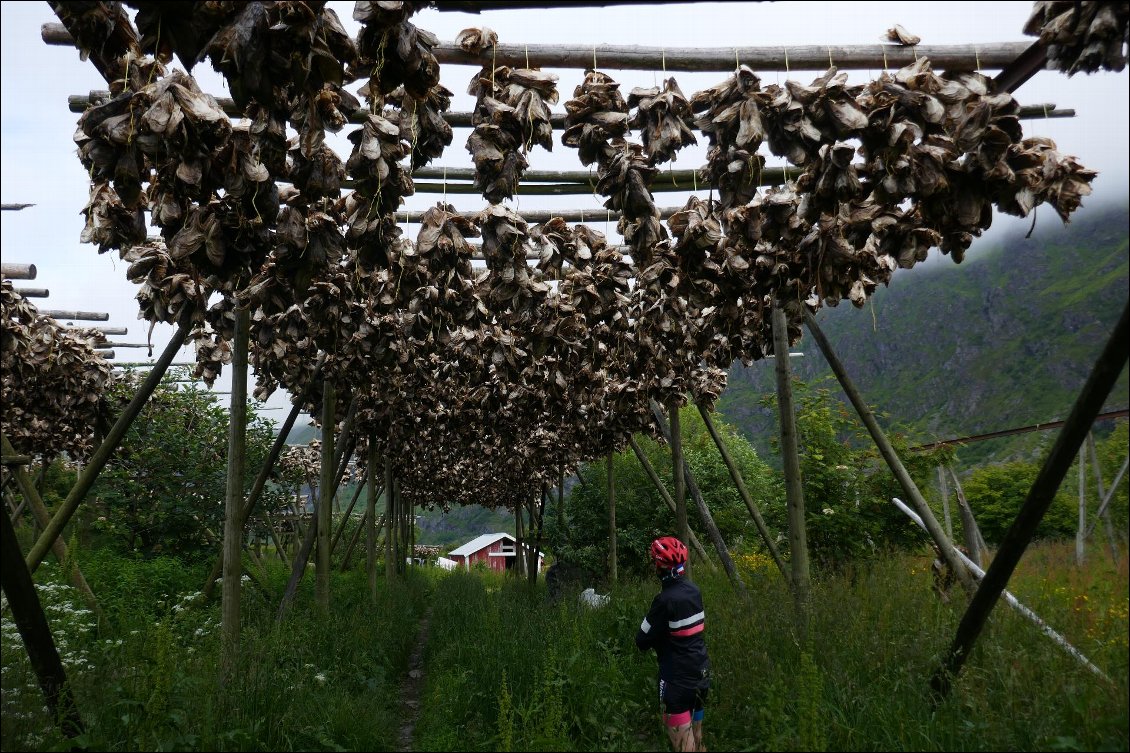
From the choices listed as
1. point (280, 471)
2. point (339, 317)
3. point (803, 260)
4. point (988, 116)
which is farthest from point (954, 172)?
point (280, 471)

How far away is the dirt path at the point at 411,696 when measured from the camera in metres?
7.03

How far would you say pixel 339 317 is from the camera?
732cm

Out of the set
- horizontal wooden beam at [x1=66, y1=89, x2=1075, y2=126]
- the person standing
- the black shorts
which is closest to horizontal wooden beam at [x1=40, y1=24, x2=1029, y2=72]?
horizontal wooden beam at [x1=66, y1=89, x2=1075, y2=126]

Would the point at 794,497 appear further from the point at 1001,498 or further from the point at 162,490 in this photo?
the point at 162,490

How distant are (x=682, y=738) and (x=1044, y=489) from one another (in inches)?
122

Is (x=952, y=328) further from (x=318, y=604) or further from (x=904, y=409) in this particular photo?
(x=318, y=604)

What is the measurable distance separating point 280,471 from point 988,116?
17.0 meters

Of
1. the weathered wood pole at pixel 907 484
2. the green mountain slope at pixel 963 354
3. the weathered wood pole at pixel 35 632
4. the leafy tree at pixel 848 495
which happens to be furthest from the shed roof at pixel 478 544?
the weathered wood pole at pixel 35 632

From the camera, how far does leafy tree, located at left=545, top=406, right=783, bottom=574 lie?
21.3 metres

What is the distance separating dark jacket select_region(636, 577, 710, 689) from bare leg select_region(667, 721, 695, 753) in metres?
0.31

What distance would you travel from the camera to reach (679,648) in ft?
17.5

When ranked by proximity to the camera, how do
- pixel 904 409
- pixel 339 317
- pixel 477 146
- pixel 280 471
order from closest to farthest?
pixel 477 146
pixel 339 317
pixel 280 471
pixel 904 409

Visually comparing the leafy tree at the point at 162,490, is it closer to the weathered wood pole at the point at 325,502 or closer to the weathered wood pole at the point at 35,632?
the weathered wood pole at the point at 325,502

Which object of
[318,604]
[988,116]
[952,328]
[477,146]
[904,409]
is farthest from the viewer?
[952,328]
